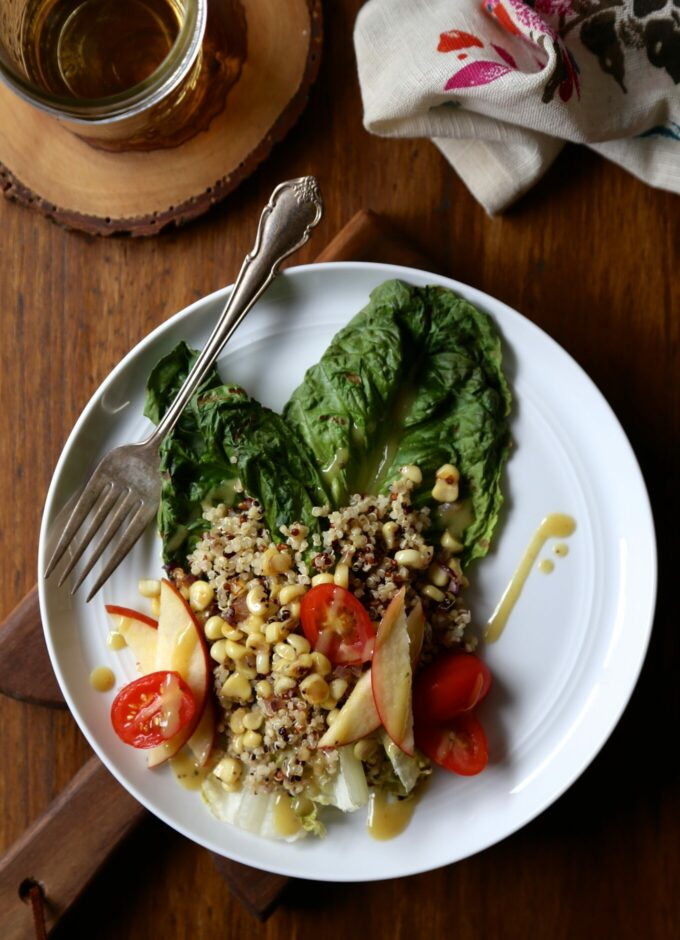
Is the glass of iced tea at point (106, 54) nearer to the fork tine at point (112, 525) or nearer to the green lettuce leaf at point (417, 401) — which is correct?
the green lettuce leaf at point (417, 401)

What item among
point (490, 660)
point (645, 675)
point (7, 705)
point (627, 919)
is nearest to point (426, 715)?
point (490, 660)

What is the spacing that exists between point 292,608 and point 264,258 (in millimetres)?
834

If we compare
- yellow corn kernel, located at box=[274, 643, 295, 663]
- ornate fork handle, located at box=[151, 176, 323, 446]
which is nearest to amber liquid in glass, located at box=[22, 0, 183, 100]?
ornate fork handle, located at box=[151, 176, 323, 446]

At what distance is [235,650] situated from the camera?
190 cm

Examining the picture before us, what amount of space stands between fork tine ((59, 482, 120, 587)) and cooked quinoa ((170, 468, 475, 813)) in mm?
215

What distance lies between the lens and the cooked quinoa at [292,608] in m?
1.87

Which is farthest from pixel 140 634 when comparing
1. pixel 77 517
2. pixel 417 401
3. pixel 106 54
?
pixel 106 54

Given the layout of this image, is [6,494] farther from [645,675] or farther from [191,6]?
[645,675]

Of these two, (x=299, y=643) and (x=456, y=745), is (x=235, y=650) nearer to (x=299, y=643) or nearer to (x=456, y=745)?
(x=299, y=643)

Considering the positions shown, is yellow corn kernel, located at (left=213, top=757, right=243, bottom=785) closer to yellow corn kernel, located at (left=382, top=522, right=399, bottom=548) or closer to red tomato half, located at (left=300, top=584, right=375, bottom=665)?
red tomato half, located at (left=300, top=584, right=375, bottom=665)

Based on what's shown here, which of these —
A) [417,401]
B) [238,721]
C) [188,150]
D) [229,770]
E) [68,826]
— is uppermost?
[188,150]

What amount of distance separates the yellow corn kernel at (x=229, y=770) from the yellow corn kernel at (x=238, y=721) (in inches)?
3.1

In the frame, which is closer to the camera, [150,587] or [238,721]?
[238,721]

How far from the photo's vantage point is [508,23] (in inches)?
78.9
